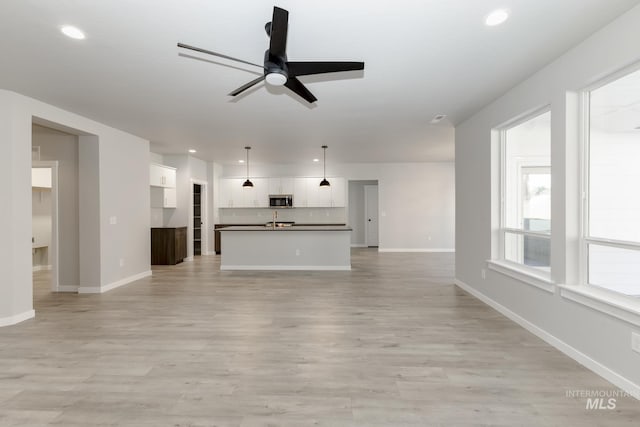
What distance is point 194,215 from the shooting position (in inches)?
369

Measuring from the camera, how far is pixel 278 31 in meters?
2.04

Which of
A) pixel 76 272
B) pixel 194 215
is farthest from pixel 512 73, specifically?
pixel 194 215

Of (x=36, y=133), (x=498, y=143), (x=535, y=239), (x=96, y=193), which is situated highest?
(x=36, y=133)

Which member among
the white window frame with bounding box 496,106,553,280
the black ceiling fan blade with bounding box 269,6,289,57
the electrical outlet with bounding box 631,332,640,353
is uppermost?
the black ceiling fan blade with bounding box 269,6,289,57

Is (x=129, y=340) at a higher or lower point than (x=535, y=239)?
lower

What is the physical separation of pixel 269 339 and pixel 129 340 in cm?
138

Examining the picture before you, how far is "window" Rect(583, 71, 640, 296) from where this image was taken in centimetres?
242

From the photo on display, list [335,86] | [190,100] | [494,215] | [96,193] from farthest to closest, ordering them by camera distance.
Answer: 1. [96,193]
2. [494,215]
3. [190,100]
4. [335,86]

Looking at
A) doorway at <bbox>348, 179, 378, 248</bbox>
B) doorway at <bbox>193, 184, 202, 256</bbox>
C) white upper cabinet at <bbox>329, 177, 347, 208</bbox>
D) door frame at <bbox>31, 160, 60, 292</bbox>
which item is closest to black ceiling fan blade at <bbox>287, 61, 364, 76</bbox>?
door frame at <bbox>31, 160, 60, 292</bbox>

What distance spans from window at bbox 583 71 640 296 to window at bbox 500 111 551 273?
53 cm

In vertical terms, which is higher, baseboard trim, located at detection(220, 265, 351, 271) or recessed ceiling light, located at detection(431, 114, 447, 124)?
recessed ceiling light, located at detection(431, 114, 447, 124)

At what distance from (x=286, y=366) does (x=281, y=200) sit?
24.2 feet

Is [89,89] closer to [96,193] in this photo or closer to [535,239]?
[96,193]

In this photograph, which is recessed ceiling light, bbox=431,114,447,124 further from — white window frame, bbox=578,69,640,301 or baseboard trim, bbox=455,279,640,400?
baseboard trim, bbox=455,279,640,400
